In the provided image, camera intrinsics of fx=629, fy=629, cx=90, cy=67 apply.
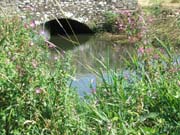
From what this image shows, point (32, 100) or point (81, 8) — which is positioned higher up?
point (32, 100)

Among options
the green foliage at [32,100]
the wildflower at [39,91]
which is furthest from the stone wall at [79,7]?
the wildflower at [39,91]

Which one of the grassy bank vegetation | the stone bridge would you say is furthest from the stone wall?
the grassy bank vegetation

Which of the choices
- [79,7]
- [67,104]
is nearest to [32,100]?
[67,104]

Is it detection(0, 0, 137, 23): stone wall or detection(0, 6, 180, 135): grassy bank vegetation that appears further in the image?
detection(0, 0, 137, 23): stone wall

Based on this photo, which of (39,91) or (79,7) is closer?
(39,91)

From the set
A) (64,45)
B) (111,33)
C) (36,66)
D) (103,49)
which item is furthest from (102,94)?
(111,33)

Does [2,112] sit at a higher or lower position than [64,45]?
higher

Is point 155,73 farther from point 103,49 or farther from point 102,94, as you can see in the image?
point 103,49

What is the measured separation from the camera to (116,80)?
4445 millimetres

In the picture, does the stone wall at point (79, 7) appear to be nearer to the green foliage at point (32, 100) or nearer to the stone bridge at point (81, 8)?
the stone bridge at point (81, 8)

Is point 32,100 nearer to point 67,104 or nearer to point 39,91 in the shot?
point 39,91

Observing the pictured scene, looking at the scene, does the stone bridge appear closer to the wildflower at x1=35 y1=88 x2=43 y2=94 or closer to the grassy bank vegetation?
the grassy bank vegetation

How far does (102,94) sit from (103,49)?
10.3 metres

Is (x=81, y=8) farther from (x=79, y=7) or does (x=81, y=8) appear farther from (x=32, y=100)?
(x=32, y=100)
